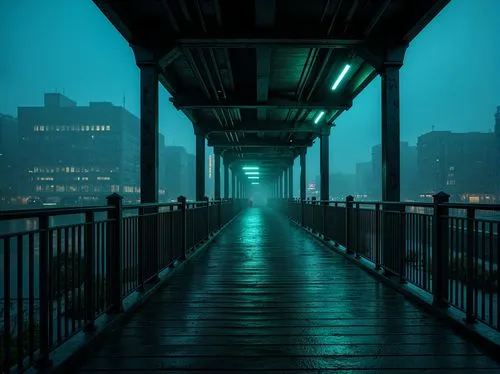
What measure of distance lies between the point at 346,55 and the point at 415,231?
15.0ft

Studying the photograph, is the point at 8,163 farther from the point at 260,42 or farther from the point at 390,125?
the point at 390,125

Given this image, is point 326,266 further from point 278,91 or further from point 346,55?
point 278,91

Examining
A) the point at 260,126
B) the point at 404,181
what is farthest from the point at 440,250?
the point at 404,181

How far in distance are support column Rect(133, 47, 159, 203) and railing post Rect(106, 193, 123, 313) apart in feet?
8.28

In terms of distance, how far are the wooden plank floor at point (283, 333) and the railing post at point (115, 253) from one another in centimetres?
31

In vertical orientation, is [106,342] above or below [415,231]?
below

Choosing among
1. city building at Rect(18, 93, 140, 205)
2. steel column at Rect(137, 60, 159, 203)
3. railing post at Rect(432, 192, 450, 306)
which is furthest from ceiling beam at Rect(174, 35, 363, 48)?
city building at Rect(18, 93, 140, 205)

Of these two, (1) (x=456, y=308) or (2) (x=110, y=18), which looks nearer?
(1) (x=456, y=308)

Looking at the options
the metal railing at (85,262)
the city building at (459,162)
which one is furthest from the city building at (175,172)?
the metal railing at (85,262)

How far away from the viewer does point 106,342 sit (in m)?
3.30

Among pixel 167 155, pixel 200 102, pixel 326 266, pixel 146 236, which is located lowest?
pixel 326 266

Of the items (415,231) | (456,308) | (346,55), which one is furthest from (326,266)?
(346,55)

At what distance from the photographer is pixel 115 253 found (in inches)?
155

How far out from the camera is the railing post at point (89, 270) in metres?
3.27
